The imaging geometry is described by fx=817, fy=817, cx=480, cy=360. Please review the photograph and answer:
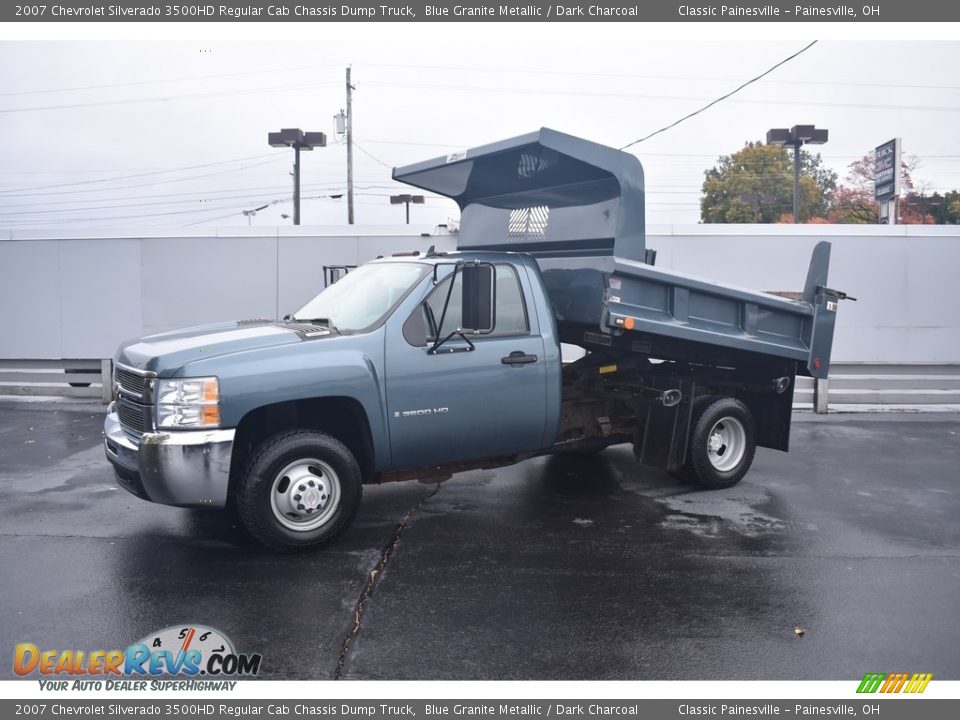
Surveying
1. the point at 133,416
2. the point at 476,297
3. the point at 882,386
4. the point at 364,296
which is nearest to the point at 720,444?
the point at 476,297

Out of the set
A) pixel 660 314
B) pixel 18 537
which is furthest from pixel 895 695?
pixel 18 537

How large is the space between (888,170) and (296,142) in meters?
21.6

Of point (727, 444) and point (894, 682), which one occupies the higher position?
point (727, 444)

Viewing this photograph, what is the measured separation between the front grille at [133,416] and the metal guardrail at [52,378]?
7687 mm

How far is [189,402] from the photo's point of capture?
5242 millimetres

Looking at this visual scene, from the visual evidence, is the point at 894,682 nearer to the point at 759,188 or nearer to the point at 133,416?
the point at 133,416

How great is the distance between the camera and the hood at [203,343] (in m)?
5.33

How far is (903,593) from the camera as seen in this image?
508 centimetres

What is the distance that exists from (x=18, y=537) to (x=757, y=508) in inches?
232

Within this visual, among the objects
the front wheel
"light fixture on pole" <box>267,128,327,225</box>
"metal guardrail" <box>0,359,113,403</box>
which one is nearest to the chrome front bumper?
the front wheel

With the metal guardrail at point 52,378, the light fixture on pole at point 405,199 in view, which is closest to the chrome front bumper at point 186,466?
the metal guardrail at point 52,378

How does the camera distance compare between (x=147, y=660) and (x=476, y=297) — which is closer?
(x=147, y=660)

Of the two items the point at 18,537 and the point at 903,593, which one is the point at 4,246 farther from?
the point at 903,593

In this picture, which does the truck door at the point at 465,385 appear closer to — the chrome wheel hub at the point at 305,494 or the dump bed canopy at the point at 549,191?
the chrome wheel hub at the point at 305,494
